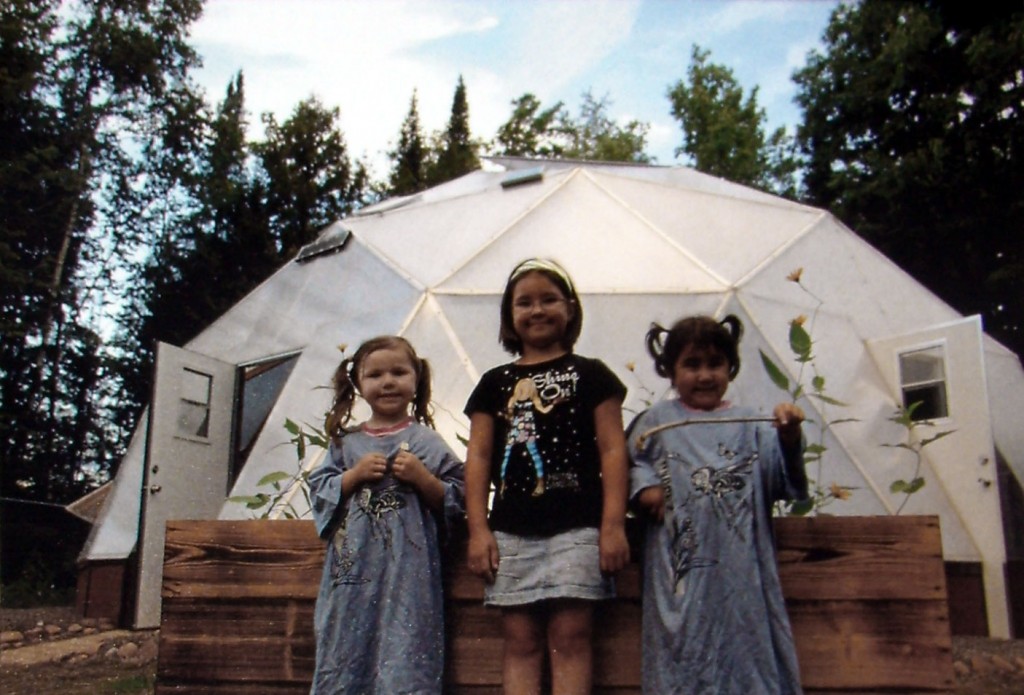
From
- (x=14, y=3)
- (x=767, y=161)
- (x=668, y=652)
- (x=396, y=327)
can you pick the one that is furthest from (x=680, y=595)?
(x=767, y=161)

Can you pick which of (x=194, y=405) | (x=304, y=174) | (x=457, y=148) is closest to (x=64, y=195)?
(x=194, y=405)

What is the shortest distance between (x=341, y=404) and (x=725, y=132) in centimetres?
2663

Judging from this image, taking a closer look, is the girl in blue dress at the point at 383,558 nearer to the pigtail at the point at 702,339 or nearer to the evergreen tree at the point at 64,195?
the pigtail at the point at 702,339

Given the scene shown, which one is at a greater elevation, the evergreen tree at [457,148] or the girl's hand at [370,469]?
the evergreen tree at [457,148]

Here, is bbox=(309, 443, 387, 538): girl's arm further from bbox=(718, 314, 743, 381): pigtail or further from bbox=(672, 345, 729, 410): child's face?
bbox=(718, 314, 743, 381): pigtail

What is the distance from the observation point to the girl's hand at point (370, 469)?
7.51 feet

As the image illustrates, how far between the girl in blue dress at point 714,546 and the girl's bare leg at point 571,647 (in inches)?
5.1

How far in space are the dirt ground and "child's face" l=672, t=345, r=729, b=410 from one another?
3.17m

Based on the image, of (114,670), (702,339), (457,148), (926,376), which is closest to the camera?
(702,339)

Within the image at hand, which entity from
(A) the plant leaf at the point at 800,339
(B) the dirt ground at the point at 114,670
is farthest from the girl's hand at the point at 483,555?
(B) the dirt ground at the point at 114,670

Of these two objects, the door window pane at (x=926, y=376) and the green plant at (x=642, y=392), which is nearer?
the green plant at (x=642, y=392)

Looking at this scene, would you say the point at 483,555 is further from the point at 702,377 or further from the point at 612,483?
the point at 702,377

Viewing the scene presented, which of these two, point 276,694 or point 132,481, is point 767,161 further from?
point 276,694

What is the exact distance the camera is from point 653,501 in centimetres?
213
